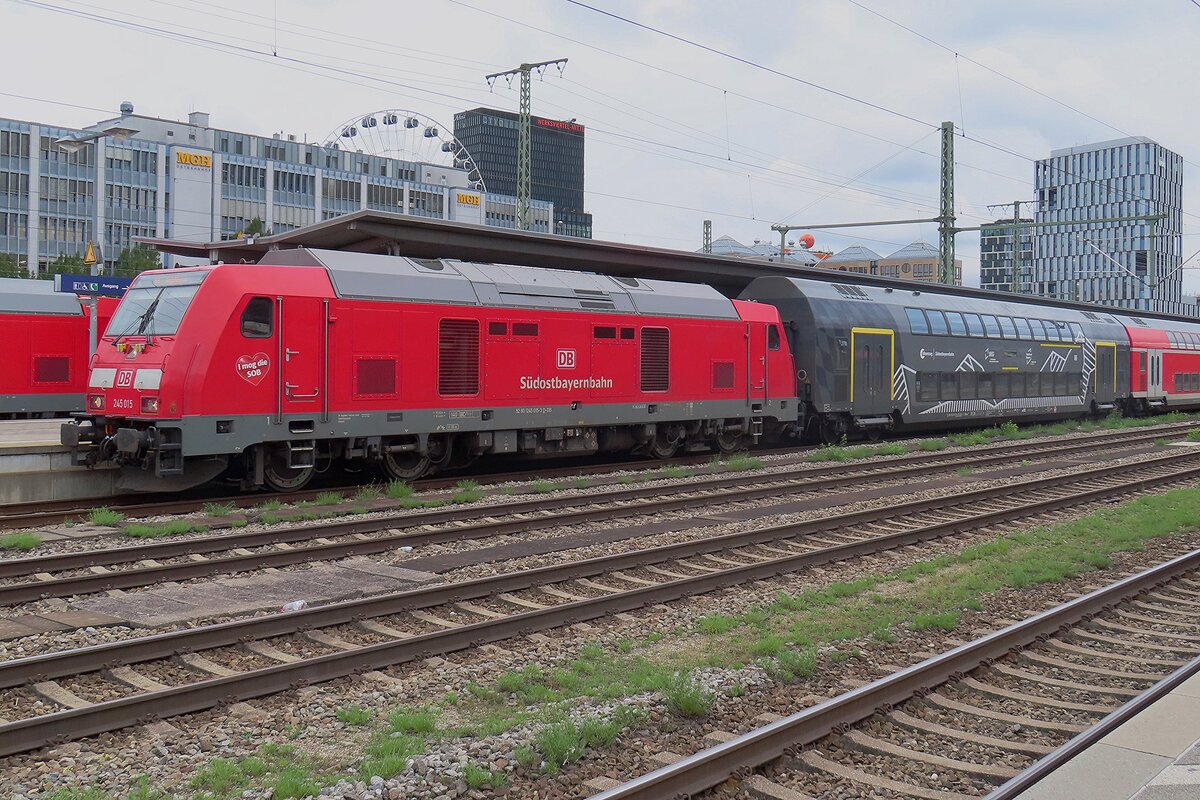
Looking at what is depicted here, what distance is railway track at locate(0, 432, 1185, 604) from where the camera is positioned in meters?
9.82

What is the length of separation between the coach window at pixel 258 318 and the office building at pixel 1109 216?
10490cm

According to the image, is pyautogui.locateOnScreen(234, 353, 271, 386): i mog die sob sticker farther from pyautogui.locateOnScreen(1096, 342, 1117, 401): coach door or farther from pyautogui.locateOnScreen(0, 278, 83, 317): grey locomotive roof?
pyautogui.locateOnScreen(1096, 342, 1117, 401): coach door

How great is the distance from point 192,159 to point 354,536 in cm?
8362

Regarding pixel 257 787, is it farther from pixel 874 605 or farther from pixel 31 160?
pixel 31 160

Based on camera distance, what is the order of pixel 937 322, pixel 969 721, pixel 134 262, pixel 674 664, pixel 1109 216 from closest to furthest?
pixel 969 721 < pixel 674 664 < pixel 937 322 < pixel 134 262 < pixel 1109 216

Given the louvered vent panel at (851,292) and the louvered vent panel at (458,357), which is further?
the louvered vent panel at (851,292)

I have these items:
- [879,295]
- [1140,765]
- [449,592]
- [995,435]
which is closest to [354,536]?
[449,592]

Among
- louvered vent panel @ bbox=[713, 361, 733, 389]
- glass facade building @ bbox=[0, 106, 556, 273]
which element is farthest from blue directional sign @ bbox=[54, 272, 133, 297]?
glass facade building @ bbox=[0, 106, 556, 273]

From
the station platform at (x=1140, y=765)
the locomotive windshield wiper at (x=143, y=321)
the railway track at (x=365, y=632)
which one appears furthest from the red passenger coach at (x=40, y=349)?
the station platform at (x=1140, y=765)

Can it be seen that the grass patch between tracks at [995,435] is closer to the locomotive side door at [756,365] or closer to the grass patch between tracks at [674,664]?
the locomotive side door at [756,365]

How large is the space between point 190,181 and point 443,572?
8612cm

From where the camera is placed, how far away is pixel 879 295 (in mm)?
27500

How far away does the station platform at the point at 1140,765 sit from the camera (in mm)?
4652

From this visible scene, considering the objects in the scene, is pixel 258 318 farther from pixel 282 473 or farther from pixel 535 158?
pixel 535 158
